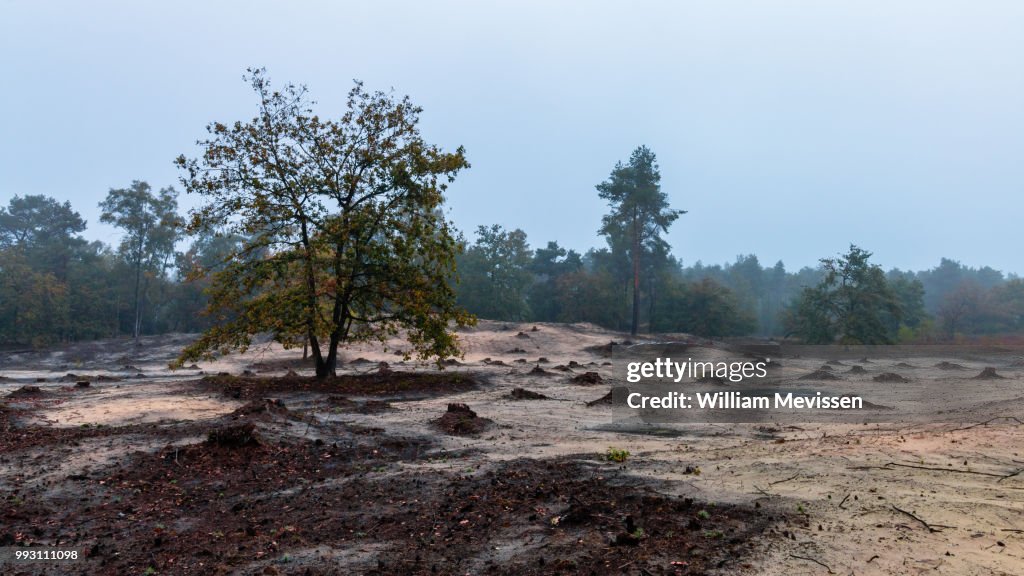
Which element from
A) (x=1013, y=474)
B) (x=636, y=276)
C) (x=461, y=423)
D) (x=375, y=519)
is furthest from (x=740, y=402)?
(x=636, y=276)

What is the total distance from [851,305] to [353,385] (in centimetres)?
3647

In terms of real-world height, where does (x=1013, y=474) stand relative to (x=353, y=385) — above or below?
above

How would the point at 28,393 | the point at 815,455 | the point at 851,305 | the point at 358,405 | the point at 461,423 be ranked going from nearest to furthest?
the point at 815,455
the point at 461,423
the point at 358,405
the point at 28,393
the point at 851,305

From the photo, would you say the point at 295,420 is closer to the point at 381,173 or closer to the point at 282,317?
the point at 282,317

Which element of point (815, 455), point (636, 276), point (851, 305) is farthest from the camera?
point (636, 276)

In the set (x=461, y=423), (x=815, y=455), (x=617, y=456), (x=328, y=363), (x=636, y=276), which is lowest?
(x=461, y=423)

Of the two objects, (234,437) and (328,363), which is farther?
(328,363)

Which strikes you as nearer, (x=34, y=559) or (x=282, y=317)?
(x=34, y=559)

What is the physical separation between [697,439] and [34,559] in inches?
349

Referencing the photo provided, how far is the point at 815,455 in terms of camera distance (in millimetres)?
7809

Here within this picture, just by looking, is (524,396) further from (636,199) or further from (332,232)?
(636,199)

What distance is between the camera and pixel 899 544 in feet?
16.0

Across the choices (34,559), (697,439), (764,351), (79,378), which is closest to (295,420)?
(34,559)

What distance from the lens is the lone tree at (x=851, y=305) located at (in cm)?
4200
